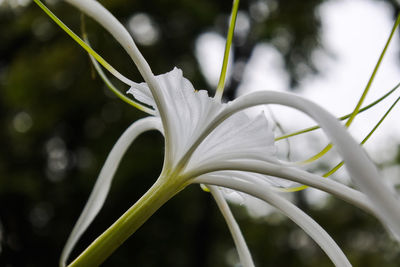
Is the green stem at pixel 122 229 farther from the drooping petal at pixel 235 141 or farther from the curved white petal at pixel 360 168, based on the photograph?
the curved white petal at pixel 360 168

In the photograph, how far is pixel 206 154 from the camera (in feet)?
1.52

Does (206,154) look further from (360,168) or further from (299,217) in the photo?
(360,168)

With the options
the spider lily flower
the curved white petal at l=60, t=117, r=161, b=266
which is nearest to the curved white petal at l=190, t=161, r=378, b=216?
the spider lily flower

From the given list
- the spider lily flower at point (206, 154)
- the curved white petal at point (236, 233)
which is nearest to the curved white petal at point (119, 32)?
the spider lily flower at point (206, 154)

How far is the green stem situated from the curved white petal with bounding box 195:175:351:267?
0.19ft

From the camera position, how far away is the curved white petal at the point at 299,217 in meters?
0.42

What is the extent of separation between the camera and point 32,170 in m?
3.49

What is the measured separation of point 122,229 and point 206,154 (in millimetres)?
106

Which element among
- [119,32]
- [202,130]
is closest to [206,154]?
[202,130]

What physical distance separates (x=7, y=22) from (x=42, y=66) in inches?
61.0

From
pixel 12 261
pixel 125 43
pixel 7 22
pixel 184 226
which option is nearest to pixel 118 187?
pixel 184 226

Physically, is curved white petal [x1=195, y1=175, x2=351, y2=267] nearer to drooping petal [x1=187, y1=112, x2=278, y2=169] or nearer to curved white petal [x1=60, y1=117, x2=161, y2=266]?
drooping petal [x1=187, y1=112, x2=278, y2=169]

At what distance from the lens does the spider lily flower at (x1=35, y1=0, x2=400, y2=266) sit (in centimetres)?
39

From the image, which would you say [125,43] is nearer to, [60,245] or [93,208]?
[93,208]
